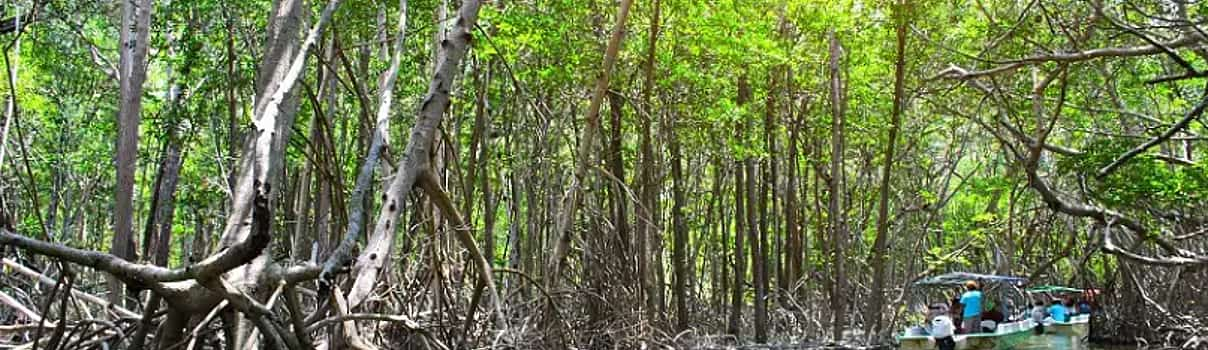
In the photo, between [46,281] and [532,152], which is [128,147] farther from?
[532,152]

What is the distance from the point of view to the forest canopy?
537 centimetres

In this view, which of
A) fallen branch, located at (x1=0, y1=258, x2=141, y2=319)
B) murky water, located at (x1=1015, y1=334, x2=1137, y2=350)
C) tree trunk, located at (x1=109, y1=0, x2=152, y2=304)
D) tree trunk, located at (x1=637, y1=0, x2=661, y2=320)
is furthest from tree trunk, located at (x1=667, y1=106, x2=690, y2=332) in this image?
fallen branch, located at (x1=0, y1=258, x2=141, y2=319)

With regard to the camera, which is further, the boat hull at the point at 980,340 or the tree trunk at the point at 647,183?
the boat hull at the point at 980,340

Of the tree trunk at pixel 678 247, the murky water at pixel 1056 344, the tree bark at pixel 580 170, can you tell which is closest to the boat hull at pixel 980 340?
the murky water at pixel 1056 344

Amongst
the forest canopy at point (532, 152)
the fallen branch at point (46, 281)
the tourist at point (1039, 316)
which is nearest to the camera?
the forest canopy at point (532, 152)

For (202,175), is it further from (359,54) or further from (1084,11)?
(1084,11)

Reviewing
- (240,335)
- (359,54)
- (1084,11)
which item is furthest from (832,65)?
(240,335)

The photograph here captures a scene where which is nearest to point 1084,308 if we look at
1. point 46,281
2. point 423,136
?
point 423,136

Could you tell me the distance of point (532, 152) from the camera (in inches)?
431

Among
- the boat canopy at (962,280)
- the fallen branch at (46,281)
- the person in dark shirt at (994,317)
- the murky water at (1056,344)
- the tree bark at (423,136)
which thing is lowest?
the murky water at (1056,344)

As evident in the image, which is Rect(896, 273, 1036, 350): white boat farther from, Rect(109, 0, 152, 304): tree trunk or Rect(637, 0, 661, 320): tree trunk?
Rect(109, 0, 152, 304): tree trunk

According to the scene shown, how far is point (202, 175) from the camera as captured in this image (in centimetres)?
1330

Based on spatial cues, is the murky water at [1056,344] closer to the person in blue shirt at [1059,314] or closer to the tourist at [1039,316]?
the tourist at [1039,316]

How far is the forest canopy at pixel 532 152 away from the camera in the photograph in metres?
5.37
